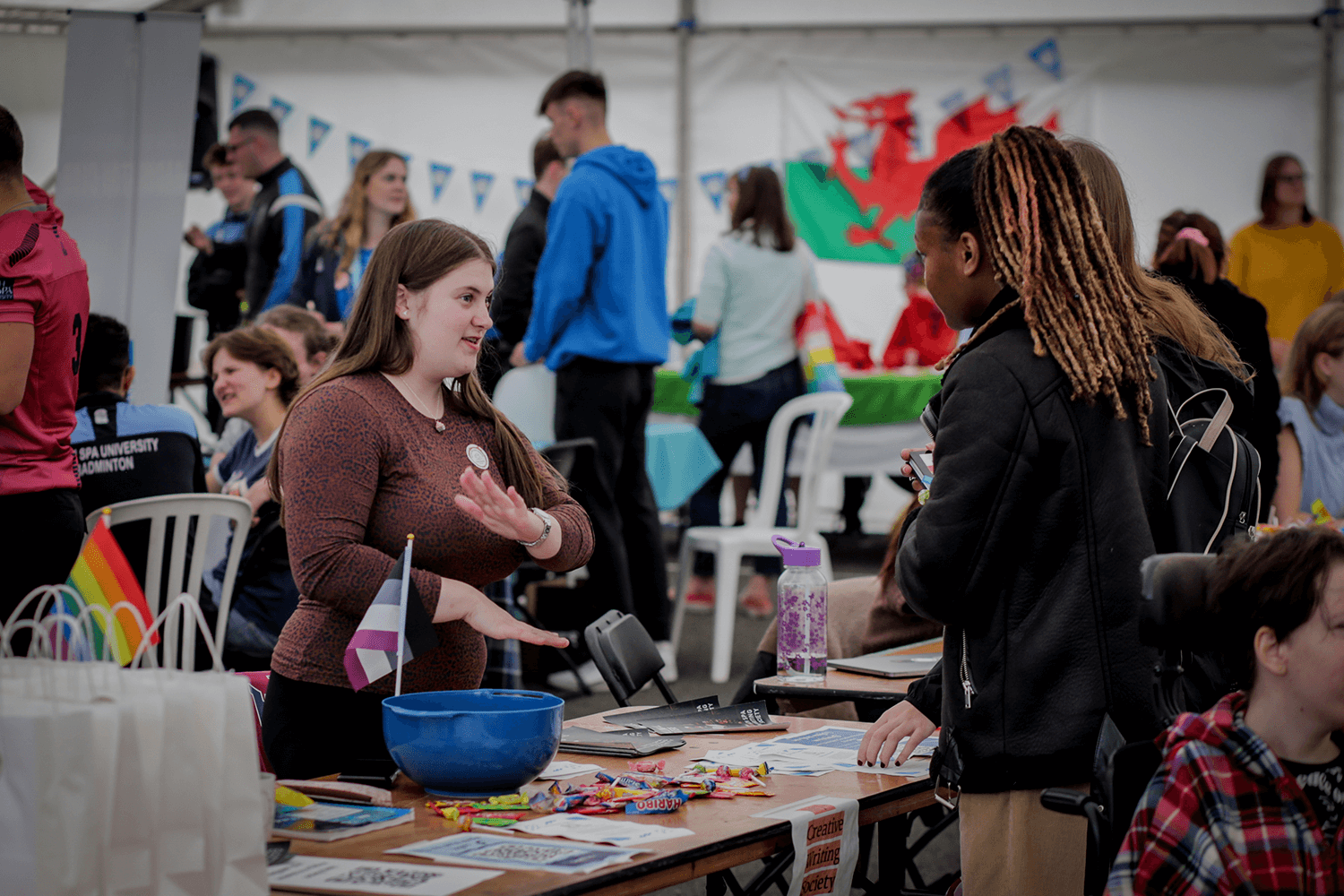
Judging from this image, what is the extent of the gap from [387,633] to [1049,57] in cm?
795

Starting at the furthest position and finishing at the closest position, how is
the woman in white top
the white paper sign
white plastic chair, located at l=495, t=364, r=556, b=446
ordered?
the woman in white top < white plastic chair, located at l=495, t=364, r=556, b=446 < the white paper sign

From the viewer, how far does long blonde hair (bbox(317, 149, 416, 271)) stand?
5156 mm

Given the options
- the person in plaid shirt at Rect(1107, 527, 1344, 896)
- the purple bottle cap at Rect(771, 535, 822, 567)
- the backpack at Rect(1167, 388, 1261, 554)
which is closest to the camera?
the person in plaid shirt at Rect(1107, 527, 1344, 896)

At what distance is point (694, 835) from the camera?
4.75 ft

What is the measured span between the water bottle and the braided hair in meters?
0.98

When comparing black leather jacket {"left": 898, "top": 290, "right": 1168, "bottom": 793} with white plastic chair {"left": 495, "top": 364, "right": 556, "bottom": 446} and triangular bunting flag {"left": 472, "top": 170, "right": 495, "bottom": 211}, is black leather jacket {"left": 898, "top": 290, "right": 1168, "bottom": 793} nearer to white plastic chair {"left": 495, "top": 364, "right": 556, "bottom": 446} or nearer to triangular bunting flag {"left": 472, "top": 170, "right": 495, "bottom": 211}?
white plastic chair {"left": 495, "top": 364, "right": 556, "bottom": 446}

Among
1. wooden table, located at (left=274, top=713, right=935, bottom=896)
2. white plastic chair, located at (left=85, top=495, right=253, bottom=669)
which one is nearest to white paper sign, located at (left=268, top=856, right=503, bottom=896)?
wooden table, located at (left=274, top=713, right=935, bottom=896)

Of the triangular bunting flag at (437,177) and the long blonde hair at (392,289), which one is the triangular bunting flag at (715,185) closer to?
the triangular bunting flag at (437,177)

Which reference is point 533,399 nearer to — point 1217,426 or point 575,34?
point 575,34

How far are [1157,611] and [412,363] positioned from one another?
47.0 inches

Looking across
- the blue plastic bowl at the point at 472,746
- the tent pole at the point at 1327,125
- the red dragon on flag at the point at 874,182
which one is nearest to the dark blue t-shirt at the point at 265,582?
the blue plastic bowl at the point at 472,746

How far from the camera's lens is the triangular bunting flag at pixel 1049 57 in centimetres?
861

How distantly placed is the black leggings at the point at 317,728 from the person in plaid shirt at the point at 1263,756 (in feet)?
3.69

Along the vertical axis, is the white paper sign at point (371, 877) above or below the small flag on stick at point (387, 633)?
below
